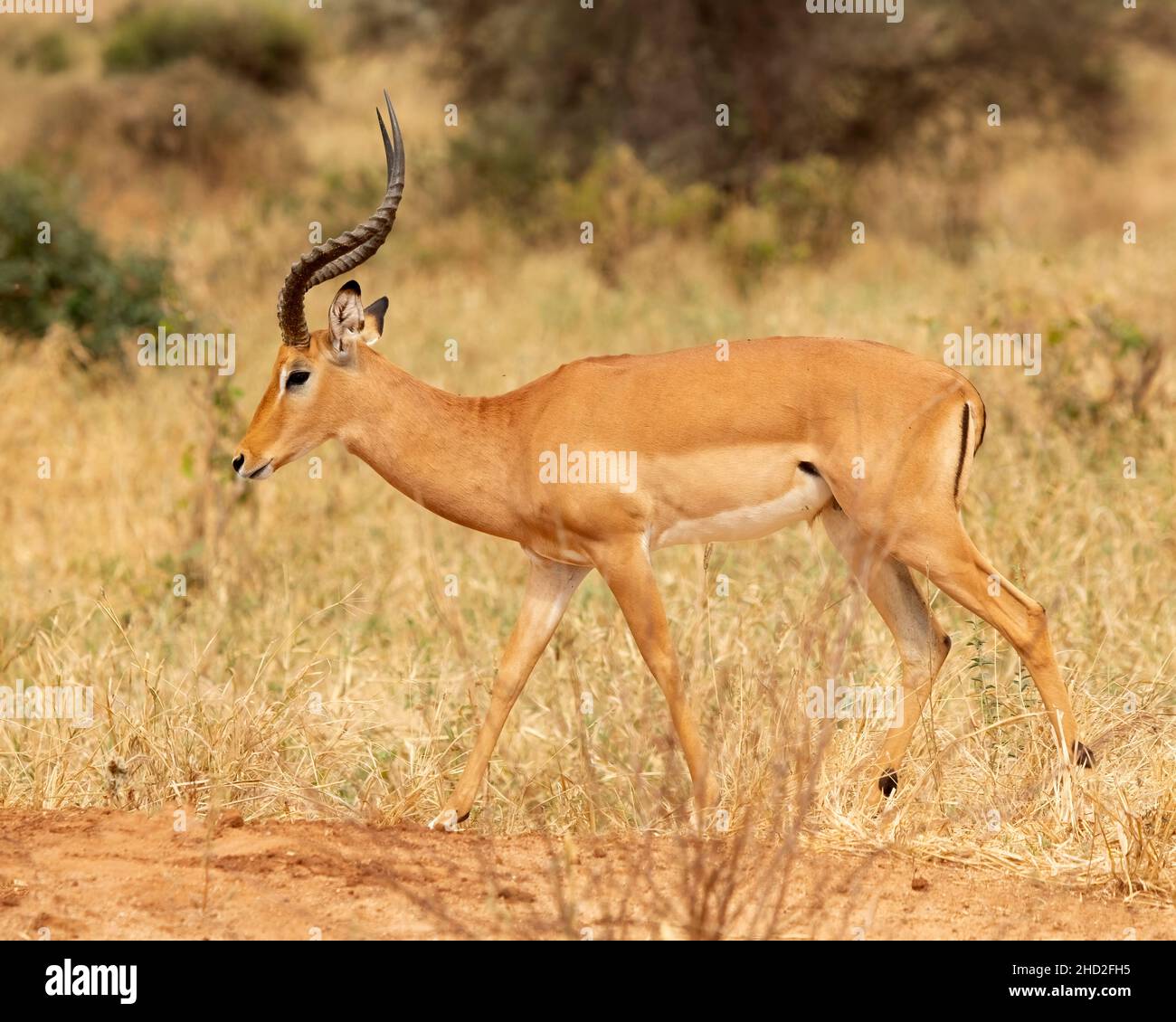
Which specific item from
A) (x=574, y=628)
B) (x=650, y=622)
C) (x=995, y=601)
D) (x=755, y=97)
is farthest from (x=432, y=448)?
(x=755, y=97)

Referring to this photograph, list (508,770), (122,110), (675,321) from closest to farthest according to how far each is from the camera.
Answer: (508,770)
(675,321)
(122,110)

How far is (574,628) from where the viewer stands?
250 inches

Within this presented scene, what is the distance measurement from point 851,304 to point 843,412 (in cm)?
694

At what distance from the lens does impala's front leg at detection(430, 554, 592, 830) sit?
495cm

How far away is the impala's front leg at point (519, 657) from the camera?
4945mm

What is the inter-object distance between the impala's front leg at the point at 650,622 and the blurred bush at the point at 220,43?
22668 mm

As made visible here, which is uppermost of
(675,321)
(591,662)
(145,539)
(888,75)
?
(888,75)

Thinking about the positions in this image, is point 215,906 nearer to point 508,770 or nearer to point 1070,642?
point 508,770

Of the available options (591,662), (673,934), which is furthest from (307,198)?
(673,934)

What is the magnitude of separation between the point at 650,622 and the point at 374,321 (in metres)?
1.34

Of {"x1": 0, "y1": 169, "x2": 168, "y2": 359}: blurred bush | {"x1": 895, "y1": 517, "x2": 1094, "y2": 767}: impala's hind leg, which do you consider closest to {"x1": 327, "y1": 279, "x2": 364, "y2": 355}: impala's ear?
{"x1": 895, "y1": 517, "x2": 1094, "y2": 767}: impala's hind leg

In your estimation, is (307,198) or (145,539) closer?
(145,539)

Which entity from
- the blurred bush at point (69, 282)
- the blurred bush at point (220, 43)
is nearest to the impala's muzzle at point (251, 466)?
the blurred bush at point (69, 282)

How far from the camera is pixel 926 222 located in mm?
16844
